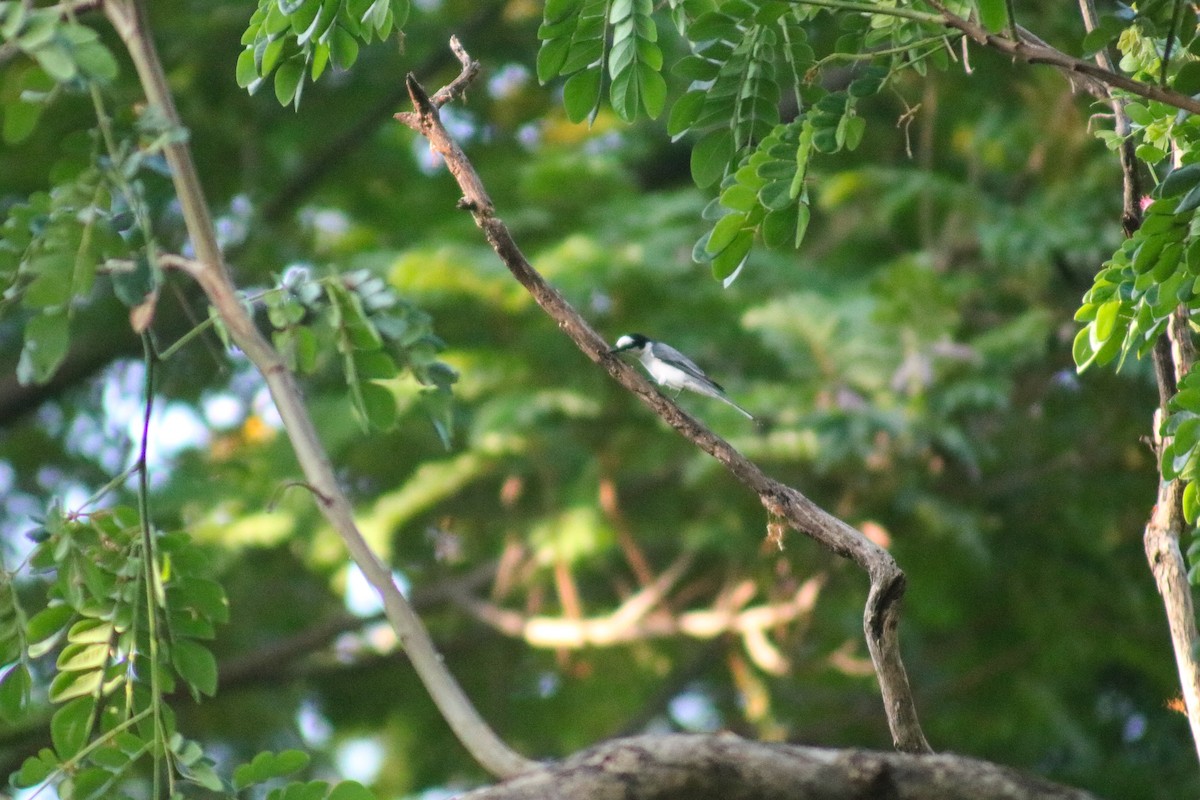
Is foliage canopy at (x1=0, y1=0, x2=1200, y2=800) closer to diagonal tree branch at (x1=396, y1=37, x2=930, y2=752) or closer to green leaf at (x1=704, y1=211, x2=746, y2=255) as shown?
diagonal tree branch at (x1=396, y1=37, x2=930, y2=752)

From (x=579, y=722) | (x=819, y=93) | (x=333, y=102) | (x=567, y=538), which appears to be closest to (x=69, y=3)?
(x=819, y=93)

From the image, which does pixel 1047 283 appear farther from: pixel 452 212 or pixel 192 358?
pixel 192 358

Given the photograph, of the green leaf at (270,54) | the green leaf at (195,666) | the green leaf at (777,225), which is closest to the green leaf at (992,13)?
the green leaf at (777,225)

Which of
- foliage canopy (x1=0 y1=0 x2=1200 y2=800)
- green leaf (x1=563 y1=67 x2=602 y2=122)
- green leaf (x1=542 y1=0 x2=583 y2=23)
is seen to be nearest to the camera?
green leaf (x1=542 y1=0 x2=583 y2=23)

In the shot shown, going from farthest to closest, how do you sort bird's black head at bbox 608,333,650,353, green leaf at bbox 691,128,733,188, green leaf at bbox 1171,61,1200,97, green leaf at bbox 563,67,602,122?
bird's black head at bbox 608,333,650,353 → green leaf at bbox 691,128,733,188 → green leaf at bbox 563,67,602,122 → green leaf at bbox 1171,61,1200,97

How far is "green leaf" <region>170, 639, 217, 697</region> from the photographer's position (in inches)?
107

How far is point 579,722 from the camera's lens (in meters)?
8.69

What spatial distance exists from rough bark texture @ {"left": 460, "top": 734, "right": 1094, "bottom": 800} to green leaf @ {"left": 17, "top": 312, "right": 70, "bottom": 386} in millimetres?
1001

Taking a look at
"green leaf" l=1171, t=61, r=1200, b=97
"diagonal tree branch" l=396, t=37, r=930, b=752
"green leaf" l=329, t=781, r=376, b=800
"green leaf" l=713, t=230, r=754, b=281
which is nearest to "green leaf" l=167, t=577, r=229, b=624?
"green leaf" l=329, t=781, r=376, b=800

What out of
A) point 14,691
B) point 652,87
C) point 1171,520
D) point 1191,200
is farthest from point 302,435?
point 1171,520

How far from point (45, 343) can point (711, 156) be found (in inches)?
53.0

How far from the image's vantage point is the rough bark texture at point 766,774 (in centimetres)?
204

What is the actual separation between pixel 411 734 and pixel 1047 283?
15.9 feet

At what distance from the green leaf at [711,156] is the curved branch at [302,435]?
3.18 ft
